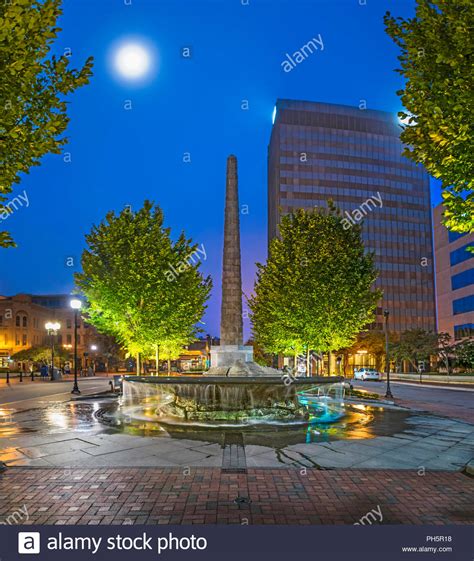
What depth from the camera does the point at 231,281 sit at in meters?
24.8

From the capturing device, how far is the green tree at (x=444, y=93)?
843 cm

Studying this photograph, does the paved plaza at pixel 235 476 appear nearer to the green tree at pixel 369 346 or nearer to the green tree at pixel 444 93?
the green tree at pixel 444 93

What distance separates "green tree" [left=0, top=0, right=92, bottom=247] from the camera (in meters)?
7.98

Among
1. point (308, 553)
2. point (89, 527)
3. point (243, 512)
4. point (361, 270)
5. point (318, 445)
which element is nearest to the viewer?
point (308, 553)

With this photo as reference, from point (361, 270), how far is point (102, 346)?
2600 inches

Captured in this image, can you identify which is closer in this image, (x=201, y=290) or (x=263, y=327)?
(x=201, y=290)

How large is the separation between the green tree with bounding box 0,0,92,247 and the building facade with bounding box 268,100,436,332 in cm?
9888

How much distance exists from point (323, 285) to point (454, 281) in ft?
191

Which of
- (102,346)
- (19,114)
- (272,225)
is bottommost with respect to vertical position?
(102,346)

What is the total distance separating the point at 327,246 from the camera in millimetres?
27594

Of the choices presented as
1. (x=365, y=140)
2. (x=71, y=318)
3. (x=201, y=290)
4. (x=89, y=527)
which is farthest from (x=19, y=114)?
(x=365, y=140)

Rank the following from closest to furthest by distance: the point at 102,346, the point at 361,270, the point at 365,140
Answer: the point at 361,270
the point at 102,346
the point at 365,140

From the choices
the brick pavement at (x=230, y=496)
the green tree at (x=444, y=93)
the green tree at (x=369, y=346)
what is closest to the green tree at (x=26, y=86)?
the brick pavement at (x=230, y=496)

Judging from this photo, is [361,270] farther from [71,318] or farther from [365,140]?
[365,140]
